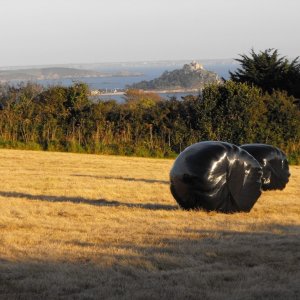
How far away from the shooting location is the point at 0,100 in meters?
36.6

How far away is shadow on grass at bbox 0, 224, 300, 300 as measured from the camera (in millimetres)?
7461

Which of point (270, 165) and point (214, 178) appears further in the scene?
point (270, 165)

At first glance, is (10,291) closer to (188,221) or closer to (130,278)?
(130,278)

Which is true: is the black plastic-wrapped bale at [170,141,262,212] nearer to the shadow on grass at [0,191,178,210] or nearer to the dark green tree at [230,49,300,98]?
the shadow on grass at [0,191,178,210]

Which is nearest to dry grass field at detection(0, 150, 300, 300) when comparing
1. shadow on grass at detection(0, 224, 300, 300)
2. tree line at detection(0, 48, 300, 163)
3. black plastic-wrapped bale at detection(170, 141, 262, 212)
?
shadow on grass at detection(0, 224, 300, 300)

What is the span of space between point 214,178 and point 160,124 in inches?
670

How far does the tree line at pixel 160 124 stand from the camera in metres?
30.3

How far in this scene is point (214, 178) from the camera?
13.7 m

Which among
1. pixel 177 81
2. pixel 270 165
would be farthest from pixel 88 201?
pixel 177 81

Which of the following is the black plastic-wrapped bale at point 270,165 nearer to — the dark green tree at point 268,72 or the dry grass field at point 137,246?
the dry grass field at point 137,246

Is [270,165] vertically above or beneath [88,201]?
above

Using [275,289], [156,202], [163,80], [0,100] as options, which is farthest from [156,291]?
[163,80]

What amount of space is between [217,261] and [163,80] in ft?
330

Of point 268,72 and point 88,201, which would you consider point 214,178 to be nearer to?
point 88,201
